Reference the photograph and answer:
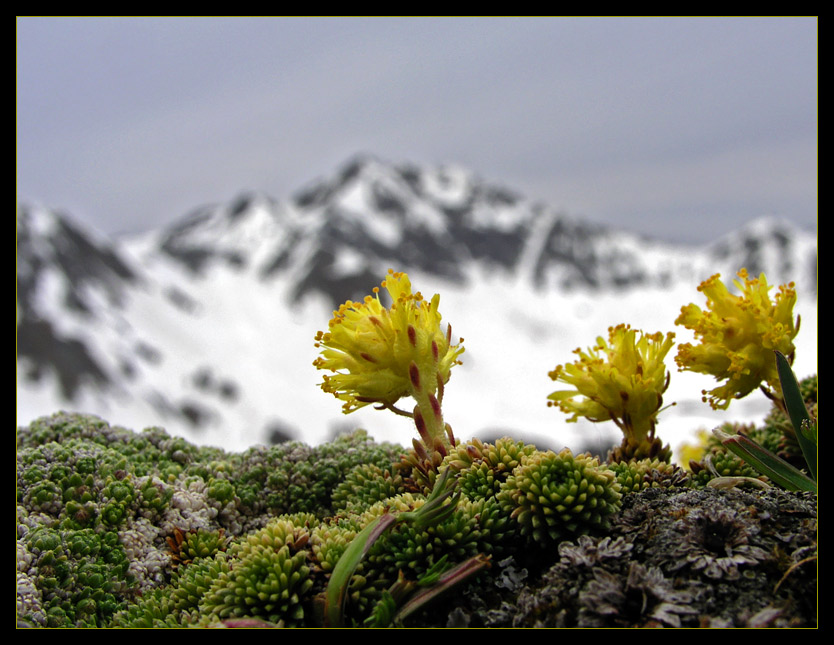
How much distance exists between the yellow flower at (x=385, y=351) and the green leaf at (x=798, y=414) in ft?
5.70

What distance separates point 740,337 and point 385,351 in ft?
6.77

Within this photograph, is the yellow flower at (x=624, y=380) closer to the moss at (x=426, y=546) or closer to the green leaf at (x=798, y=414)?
the moss at (x=426, y=546)

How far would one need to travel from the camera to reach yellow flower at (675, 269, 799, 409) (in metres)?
3.88

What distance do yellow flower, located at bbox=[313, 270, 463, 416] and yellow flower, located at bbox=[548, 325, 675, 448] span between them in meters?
0.87

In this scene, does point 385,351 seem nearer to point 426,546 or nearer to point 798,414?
point 426,546

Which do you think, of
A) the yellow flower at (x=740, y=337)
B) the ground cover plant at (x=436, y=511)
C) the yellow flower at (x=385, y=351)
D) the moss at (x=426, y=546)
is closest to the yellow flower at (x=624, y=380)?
the ground cover plant at (x=436, y=511)

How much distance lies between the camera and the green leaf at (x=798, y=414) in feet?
10.8

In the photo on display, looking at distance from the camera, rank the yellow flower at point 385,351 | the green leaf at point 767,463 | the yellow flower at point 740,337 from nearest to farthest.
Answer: the green leaf at point 767,463
the yellow flower at point 385,351
the yellow flower at point 740,337

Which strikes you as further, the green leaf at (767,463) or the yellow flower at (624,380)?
the yellow flower at (624,380)

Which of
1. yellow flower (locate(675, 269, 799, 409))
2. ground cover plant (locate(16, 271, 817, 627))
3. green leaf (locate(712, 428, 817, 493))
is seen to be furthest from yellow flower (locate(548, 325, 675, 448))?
green leaf (locate(712, 428, 817, 493))

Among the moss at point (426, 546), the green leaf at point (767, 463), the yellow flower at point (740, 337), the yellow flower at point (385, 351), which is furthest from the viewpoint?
the yellow flower at point (740, 337)

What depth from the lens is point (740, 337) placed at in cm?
393

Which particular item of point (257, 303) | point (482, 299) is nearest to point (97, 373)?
point (257, 303)
